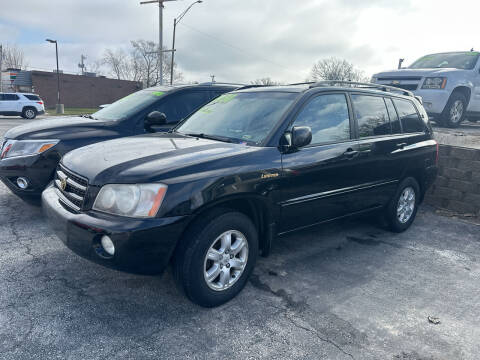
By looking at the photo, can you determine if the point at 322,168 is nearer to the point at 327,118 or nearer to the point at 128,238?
the point at 327,118

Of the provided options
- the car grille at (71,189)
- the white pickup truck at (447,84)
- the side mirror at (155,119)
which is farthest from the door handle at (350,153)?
the white pickup truck at (447,84)

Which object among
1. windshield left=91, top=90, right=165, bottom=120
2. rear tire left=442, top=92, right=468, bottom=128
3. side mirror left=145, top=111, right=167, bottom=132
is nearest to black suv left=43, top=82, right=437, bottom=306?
side mirror left=145, top=111, right=167, bottom=132

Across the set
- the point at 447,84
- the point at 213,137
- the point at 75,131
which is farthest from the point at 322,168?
the point at 447,84

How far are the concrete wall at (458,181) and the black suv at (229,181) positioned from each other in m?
1.84

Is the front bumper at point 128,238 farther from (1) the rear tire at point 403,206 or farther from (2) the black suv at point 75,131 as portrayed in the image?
(1) the rear tire at point 403,206

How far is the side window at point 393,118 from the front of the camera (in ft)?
14.9

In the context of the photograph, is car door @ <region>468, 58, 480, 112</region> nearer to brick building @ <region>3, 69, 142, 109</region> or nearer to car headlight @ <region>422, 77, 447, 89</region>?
car headlight @ <region>422, 77, 447, 89</region>

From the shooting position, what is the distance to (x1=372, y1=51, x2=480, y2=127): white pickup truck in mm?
9055

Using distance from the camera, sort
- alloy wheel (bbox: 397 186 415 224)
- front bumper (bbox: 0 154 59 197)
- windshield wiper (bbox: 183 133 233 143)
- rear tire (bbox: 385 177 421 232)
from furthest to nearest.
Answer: alloy wheel (bbox: 397 186 415 224)
rear tire (bbox: 385 177 421 232)
front bumper (bbox: 0 154 59 197)
windshield wiper (bbox: 183 133 233 143)

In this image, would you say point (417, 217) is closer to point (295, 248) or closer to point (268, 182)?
point (295, 248)

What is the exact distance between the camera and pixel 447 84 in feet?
29.6

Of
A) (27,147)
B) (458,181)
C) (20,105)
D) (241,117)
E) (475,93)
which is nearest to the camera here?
(241,117)

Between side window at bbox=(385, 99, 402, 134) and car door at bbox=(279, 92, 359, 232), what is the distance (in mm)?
888

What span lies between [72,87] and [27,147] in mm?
46329
